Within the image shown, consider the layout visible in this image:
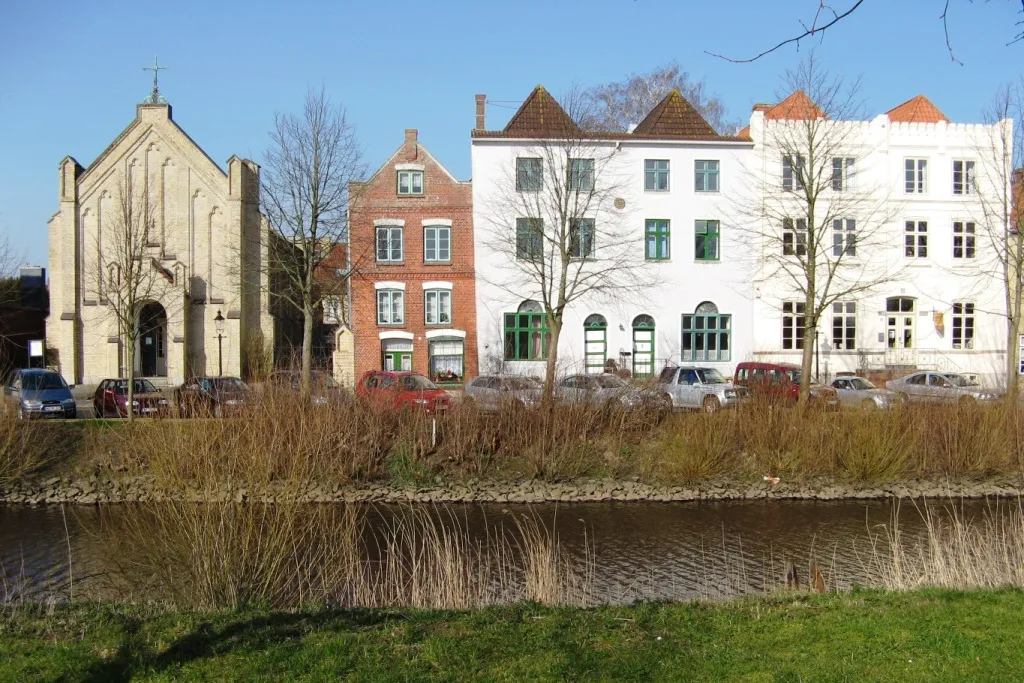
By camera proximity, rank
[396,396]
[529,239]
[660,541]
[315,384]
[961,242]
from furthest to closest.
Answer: [961,242], [529,239], [396,396], [315,384], [660,541]

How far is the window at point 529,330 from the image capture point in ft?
121

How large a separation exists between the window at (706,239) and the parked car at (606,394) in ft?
60.8

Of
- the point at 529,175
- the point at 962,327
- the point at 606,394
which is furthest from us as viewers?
the point at 962,327

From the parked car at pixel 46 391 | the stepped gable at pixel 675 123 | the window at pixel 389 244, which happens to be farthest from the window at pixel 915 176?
the parked car at pixel 46 391

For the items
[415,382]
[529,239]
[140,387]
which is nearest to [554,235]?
[529,239]

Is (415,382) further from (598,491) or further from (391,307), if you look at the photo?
(391,307)

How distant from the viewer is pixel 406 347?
37.2 m

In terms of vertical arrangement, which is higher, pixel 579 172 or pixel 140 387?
A: pixel 579 172

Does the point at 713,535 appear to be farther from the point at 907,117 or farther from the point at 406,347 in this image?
the point at 907,117

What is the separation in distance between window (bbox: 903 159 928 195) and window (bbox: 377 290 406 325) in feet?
76.6

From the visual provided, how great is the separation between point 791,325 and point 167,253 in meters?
29.2

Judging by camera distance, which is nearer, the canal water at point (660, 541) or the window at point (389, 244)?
the canal water at point (660, 541)

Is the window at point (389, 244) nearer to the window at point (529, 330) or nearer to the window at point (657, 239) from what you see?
the window at point (529, 330)

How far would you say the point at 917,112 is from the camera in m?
43.5
